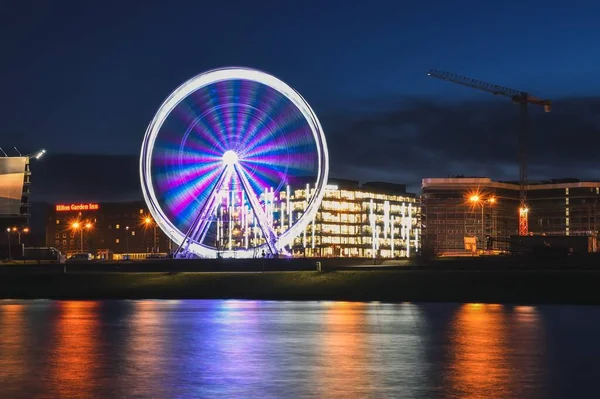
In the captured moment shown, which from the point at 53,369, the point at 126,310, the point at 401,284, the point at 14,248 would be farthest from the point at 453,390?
the point at 14,248

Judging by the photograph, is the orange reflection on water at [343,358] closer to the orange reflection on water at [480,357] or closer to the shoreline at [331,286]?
the orange reflection on water at [480,357]

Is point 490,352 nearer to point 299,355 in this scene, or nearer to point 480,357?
point 480,357

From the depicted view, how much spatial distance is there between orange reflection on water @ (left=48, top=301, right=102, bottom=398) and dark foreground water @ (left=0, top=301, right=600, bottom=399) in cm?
3

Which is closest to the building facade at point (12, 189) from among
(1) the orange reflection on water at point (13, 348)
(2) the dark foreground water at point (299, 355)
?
(1) the orange reflection on water at point (13, 348)

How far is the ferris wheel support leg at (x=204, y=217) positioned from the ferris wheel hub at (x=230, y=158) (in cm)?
62

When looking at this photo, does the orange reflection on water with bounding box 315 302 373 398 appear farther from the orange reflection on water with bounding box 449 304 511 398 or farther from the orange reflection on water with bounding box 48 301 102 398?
the orange reflection on water with bounding box 48 301 102 398

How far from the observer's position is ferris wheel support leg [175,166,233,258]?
80.9 metres

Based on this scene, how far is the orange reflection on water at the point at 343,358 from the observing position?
1639cm

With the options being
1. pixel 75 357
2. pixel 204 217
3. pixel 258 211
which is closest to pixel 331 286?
pixel 258 211

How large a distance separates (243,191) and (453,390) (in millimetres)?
67212

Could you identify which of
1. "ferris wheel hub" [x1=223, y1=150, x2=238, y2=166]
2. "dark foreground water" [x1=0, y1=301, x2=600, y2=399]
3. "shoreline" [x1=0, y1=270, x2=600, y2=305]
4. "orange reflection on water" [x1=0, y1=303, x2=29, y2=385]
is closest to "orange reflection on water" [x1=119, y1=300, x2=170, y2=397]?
"dark foreground water" [x1=0, y1=301, x2=600, y2=399]

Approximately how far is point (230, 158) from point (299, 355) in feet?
194

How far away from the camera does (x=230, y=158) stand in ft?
261

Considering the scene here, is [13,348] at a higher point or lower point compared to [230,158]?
lower
